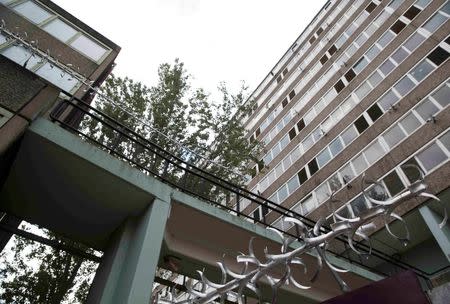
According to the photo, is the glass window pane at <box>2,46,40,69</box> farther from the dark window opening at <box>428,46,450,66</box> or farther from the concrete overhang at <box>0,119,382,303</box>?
the dark window opening at <box>428,46,450,66</box>

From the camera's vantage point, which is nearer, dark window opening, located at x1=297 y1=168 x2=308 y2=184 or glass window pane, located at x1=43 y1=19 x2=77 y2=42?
glass window pane, located at x1=43 y1=19 x2=77 y2=42

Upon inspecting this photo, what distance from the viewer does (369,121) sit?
1739cm

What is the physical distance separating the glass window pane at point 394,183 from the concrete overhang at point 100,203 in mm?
8463

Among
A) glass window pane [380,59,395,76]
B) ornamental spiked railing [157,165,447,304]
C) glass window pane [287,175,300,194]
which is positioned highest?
glass window pane [380,59,395,76]

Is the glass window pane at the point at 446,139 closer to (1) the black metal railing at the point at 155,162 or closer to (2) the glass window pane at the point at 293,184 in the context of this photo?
(1) the black metal railing at the point at 155,162

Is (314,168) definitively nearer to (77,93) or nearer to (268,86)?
(77,93)

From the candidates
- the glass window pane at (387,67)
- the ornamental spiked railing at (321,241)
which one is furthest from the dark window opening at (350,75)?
the ornamental spiked railing at (321,241)

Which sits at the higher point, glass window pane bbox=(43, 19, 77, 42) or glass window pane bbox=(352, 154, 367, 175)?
glass window pane bbox=(352, 154, 367, 175)

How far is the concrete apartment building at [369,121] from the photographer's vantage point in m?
12.4

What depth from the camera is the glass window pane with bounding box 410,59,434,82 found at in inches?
610

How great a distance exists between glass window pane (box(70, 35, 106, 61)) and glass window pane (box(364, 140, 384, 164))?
13.4 m

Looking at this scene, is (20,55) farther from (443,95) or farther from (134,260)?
(443,95)

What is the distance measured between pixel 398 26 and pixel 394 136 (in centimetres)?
984

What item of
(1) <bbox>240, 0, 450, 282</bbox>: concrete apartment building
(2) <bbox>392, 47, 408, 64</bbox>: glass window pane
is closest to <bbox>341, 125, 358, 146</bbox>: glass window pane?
(1) <bbox>240, 0, 450, 282</bbox>: concrete apartment building
